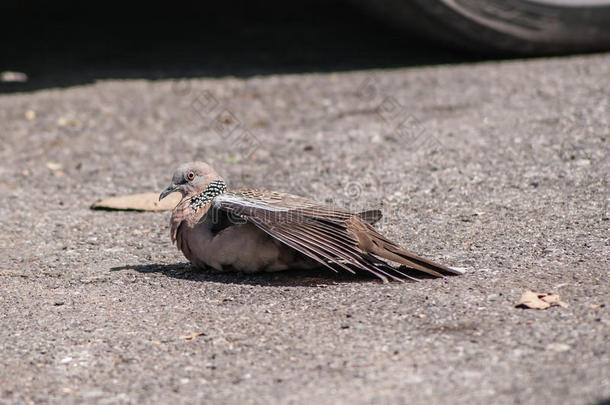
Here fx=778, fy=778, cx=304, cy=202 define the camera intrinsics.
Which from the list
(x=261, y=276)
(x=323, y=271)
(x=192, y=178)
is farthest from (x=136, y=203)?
(x=323, y=271)

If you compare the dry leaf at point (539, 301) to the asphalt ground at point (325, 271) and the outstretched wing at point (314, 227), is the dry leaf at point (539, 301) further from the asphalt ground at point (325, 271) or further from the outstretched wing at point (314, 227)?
the outstretched wing at point (314, 227)

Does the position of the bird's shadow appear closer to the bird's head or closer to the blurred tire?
the bird's head

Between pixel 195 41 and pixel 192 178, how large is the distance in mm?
5476

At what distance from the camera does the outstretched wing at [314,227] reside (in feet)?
12.4

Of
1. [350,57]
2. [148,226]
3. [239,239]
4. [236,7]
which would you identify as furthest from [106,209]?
[236,7]

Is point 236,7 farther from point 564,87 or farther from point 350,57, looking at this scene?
point 564,87

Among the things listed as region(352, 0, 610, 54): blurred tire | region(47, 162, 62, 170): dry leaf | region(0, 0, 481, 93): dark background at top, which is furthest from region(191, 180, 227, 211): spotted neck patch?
region(0, 0, 481, 93): dark background at top

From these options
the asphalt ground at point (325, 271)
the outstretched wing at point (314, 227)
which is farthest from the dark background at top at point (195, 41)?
the outstretched wing at point (314, 227)

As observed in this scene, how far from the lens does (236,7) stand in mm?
10641

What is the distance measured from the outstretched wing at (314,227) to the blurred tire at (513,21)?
13.6ft

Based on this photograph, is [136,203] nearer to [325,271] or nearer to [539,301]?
[325,271]

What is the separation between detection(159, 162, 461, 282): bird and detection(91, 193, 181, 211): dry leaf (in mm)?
1199

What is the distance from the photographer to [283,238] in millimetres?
3768

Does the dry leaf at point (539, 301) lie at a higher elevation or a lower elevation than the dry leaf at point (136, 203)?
lower
